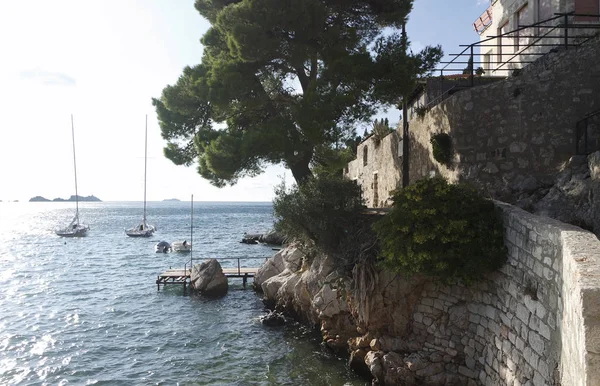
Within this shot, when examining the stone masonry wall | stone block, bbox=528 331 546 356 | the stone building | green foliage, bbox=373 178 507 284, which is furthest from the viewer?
the stone building

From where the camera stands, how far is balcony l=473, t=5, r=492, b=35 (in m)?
23.1

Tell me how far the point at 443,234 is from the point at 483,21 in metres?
20.0

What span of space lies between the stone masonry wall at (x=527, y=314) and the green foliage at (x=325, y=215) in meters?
3.54

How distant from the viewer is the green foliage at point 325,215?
13.6 m

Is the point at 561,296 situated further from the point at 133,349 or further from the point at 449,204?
the point at 133,349

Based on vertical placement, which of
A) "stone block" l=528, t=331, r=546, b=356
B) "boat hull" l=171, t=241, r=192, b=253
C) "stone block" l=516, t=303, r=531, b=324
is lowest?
"boat hull" l=171, t=241, r=192, b=253

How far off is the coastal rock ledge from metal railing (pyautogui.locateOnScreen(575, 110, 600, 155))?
3920 millimetres

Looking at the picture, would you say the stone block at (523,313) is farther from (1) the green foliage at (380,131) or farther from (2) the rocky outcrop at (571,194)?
(1) the green foliage at (380,131)

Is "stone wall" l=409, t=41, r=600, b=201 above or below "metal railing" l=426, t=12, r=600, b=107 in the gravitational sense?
below

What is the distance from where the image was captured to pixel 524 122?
1166 centimetres

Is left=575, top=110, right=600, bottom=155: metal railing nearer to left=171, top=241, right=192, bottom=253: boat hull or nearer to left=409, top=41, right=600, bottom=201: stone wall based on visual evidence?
left=409, top=41, right=600, bottom=201: stone wall

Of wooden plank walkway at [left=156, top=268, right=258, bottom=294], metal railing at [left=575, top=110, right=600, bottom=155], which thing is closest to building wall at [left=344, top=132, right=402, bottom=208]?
metal railing at [left=575, top=110, right=600, bottom=155]

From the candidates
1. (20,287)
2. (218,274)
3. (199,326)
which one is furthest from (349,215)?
(20,287)

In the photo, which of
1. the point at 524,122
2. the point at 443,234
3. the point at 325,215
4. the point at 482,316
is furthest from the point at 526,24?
the point at 482,316
